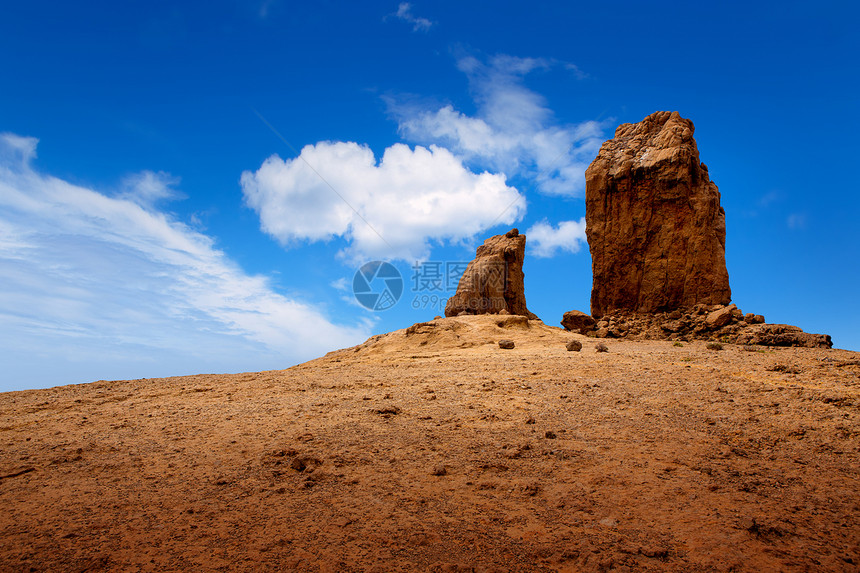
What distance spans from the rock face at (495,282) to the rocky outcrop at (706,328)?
6.31 metres

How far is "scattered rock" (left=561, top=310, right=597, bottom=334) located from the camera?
75.3 ft

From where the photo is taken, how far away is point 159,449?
243 inches

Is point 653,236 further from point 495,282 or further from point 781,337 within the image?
point 495,282

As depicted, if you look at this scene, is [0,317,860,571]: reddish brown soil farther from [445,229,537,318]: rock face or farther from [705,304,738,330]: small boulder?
[445,229,537,318]: rock face

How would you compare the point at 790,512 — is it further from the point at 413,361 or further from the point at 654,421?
the point at 413,361

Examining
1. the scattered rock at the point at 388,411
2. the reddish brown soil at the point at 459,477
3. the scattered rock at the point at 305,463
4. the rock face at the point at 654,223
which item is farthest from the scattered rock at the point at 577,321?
the scattered rock at the point at 305,463

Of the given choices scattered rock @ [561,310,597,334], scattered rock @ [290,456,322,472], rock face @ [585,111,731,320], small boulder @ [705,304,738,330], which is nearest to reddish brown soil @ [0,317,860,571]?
scattered rock @ [290,456,322,472]

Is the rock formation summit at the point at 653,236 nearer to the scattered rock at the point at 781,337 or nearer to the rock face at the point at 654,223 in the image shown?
the rock face at the point at 654,223

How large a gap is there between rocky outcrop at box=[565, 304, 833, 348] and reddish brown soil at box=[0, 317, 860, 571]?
256 inches

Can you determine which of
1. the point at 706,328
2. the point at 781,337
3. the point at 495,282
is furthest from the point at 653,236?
the point at 495,282

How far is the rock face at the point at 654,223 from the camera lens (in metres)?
21.0

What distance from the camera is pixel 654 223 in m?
22.3

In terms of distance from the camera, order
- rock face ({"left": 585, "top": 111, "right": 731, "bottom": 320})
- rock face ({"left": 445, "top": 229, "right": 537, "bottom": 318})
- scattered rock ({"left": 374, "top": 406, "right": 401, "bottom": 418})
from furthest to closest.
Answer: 1. rock face ({"left": 445, "top": 229, "right": 537, "bottom": 318})
2. rock face ({"left": 585, "top": 111, "right": 731, "bottom": 320})
3. scattered rock ({"left": 374, "top": 406, "right": 401, "bottom": 418})

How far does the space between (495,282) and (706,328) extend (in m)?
12.2
